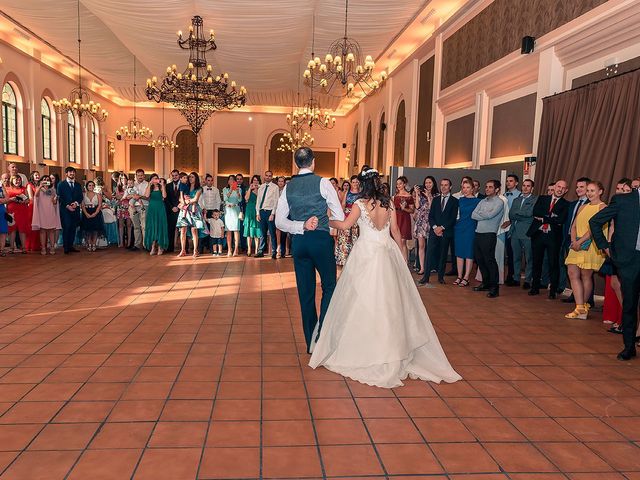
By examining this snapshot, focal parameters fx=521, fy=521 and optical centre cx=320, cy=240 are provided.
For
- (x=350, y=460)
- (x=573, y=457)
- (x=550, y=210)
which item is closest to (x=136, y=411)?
(x=350, y=460)

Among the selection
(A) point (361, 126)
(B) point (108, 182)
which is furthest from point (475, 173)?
(B) point (108, 182)

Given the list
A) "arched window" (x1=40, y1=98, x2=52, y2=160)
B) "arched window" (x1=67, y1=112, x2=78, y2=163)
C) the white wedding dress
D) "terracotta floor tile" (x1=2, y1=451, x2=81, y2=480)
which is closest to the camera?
"terracotta floor tile" (x1=2, y1=451, x2=81, y2=480)

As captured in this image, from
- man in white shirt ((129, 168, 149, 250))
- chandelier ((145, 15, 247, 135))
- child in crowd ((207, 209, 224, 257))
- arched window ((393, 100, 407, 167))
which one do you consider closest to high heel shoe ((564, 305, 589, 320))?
child in crowd ((207, 209, 224, 257))

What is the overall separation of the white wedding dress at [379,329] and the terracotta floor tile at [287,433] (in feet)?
2.65

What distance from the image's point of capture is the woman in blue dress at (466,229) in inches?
288

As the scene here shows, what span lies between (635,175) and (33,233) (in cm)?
995

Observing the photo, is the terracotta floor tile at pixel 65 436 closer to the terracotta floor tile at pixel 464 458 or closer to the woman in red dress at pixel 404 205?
the terracotta floor tile at pixel 464 458

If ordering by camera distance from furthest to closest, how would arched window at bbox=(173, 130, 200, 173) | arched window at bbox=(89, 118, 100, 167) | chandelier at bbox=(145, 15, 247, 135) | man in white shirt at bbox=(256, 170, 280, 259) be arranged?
arched window at bbox=(173, 130, 200, 173) → arched window at bbox=(89, 118, 100, 167) → chandelier at bbox=(145, 15, 247, 135) → man in white shirt at bbox=(256, 170, 280, 259)

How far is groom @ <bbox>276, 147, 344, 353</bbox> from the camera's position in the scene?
4.00 m

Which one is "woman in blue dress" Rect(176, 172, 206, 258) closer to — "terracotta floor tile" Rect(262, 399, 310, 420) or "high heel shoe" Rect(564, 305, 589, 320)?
"high heel shoe" Rect(564, 305, 589, 320)

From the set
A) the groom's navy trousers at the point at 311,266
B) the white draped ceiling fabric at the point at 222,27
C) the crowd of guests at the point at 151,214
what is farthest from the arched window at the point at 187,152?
the groom's navy trousers at the point at 311,266

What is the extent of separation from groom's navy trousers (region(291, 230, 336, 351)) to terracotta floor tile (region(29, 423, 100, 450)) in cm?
180

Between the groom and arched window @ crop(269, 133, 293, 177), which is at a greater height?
arched window @ crop(269, 133, 293, 177)

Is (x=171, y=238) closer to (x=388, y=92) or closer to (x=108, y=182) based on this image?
(x=388, y=92)
